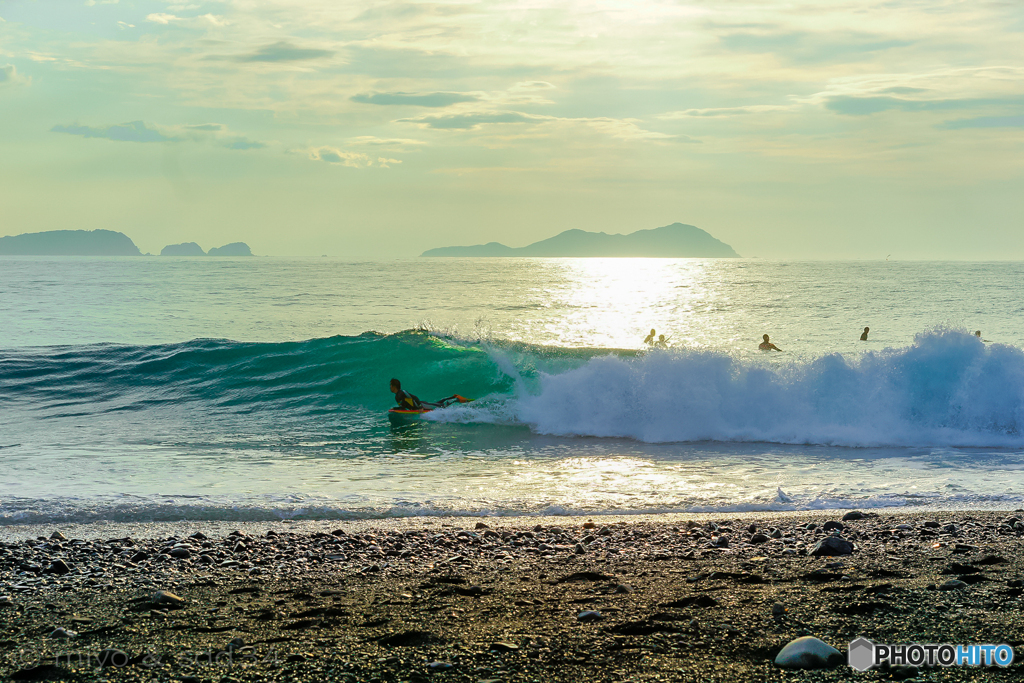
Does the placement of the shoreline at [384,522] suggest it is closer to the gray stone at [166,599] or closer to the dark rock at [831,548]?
the dark rock at [831,548]

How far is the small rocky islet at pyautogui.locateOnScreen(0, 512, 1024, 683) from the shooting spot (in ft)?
11.5

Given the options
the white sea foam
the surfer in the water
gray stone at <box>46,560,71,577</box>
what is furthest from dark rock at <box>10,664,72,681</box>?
the surfer in the water

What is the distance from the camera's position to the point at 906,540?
19.4 feet

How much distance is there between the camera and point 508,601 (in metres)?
4.52

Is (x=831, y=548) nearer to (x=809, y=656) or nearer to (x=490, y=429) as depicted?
(x=809, y=656)

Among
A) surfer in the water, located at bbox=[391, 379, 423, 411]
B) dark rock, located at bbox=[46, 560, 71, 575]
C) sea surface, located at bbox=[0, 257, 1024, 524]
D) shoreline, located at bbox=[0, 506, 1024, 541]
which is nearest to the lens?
dark rock, located at bbox=[46, 560, 71, 575]

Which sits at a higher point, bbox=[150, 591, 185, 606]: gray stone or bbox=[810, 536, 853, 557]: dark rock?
bbox=[150, 591, 185, 606]: gray stone

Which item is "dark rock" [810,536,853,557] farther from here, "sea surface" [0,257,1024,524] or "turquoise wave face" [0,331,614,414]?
"turquoise wave face" [0,331,614,414]

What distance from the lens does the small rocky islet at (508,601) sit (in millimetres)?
3500

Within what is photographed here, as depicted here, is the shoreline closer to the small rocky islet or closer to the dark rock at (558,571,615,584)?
the small rocky islet

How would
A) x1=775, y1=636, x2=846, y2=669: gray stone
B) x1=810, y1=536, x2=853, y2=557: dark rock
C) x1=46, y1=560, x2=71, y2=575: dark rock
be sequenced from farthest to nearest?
1. x1=810, y1=536, x2=853, y2=557: dark rock
2. x1=46, y1=560, x2=71, y2=575: dark rock
3. x1=775, y1=636, x2=846, y2=669: gray stone

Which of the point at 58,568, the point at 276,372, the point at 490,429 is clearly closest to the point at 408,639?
the point at 58,568

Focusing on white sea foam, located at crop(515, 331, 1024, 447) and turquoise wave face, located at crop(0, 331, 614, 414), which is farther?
turquoise wave face, located at crop(0, 331, 614, 414)

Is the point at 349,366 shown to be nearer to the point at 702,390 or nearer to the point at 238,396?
the point at 238,396
